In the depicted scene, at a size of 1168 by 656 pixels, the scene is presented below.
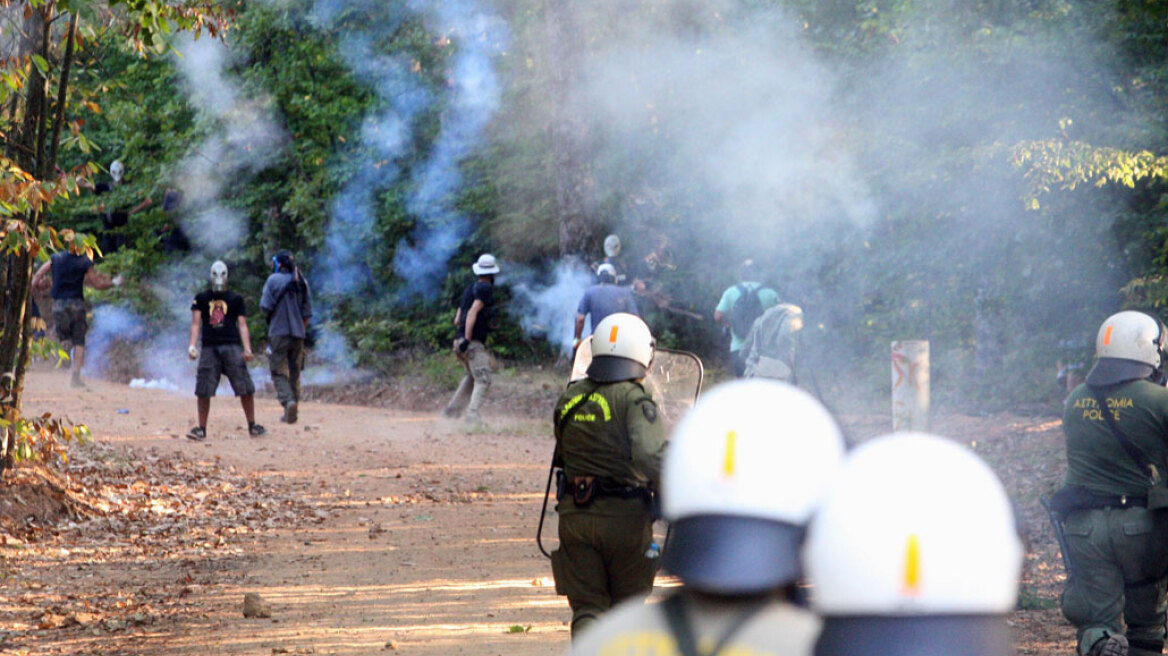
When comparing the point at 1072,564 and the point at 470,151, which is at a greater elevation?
the point at 470,151

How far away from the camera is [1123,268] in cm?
1307

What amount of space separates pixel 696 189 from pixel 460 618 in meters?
14.4

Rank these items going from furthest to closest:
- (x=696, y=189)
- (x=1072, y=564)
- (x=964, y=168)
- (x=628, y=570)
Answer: (x=696, y=189)
(x=964, y=168)
(x=1072, y=564)
(x=628, y=570)

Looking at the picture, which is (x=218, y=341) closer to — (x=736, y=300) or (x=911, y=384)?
(x=736, y=300)

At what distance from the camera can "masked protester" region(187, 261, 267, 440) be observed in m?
12.3

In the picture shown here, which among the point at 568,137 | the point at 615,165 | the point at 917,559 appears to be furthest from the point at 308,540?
the point at 615,165

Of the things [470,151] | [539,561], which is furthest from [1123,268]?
[470,151]

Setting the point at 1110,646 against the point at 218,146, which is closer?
the point at 1110,646

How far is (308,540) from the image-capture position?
8703 millimetres

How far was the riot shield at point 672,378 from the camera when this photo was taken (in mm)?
5980

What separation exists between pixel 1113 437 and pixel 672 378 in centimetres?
207

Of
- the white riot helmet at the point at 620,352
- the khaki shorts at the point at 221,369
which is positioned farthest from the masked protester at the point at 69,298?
the white riot helmet at the point at 620,352

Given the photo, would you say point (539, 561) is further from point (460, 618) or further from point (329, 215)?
point (329, 215)

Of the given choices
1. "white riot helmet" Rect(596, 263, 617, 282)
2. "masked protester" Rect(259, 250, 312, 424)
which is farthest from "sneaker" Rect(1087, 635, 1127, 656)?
"masked protester" Rect(259, 250, 312, 424)
